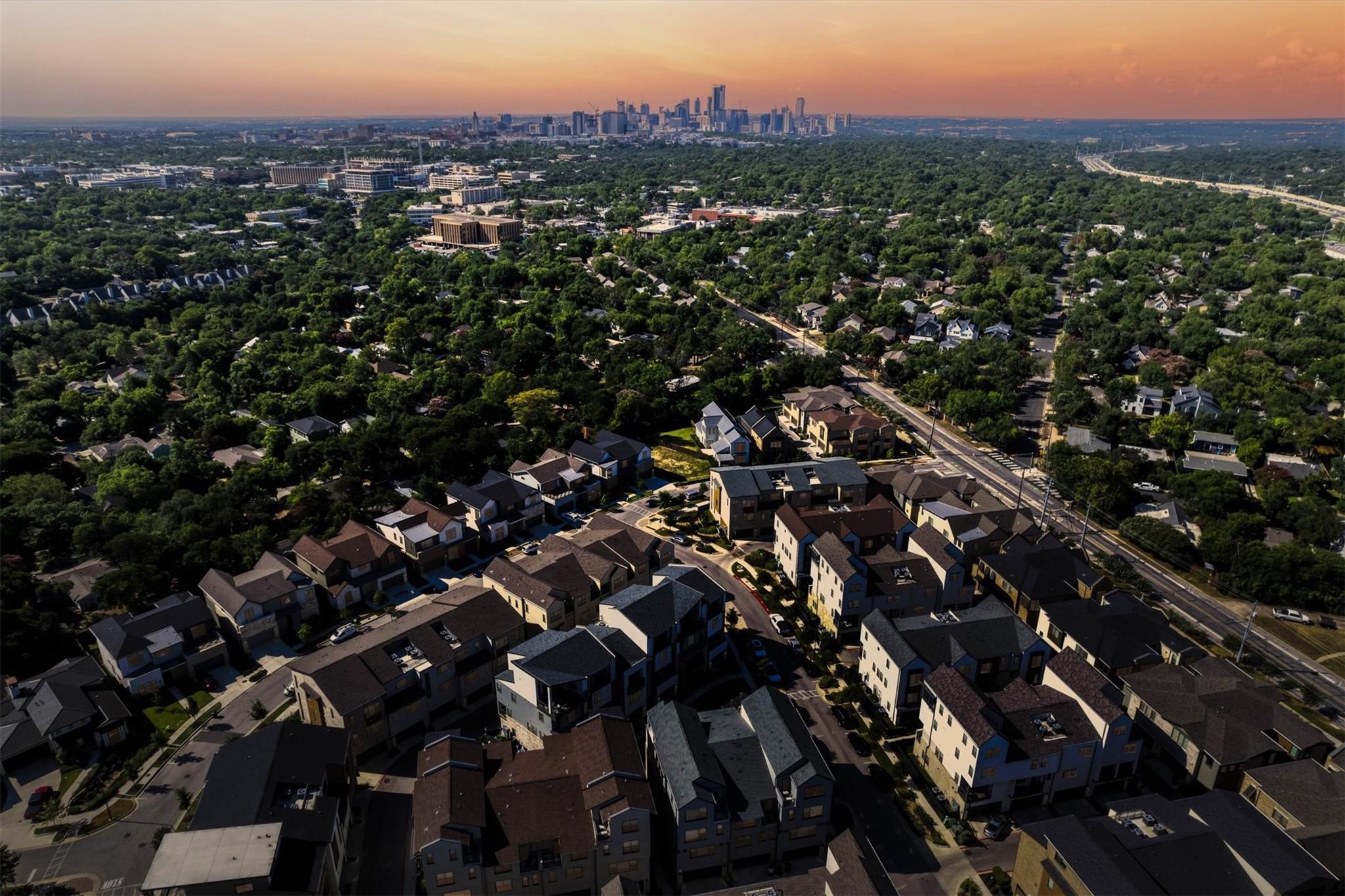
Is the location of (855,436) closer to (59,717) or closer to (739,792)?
(739,792)

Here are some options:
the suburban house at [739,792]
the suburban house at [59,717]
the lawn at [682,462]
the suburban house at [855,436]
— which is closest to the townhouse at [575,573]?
the suburban house at [739,792]

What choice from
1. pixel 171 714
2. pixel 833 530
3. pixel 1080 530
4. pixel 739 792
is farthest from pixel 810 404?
pixel 171 714

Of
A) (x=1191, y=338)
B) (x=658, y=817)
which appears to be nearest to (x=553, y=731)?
(x=658, y=817)

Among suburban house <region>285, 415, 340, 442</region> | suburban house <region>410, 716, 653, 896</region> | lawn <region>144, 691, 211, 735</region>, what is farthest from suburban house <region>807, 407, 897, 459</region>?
lawn <region>144, 691, 211, 735</region>

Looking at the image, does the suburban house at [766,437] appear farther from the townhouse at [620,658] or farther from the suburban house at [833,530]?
the townhouse at [620,658]

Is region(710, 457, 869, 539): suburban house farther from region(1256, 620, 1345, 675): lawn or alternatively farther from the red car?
the red car

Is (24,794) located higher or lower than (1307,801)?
lower

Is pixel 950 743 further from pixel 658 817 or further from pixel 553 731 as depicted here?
pixel 553 731
